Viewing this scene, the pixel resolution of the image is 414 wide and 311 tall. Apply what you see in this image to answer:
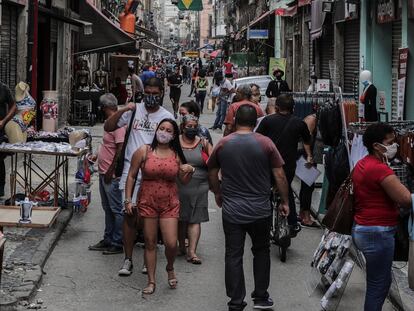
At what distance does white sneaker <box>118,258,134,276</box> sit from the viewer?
311 inches

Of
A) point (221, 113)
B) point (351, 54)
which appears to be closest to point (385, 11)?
point (351, 54)

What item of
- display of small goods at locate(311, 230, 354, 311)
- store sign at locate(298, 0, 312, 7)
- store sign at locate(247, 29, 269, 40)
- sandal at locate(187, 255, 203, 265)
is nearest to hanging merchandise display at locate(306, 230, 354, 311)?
display of small goods at locate(311, 230, 354, 311)

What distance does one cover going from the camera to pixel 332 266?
279 inches

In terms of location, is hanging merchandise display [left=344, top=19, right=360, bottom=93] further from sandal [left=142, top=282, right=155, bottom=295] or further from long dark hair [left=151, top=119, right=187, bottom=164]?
sandal [left=142, top=282, right=155, bottom=295]

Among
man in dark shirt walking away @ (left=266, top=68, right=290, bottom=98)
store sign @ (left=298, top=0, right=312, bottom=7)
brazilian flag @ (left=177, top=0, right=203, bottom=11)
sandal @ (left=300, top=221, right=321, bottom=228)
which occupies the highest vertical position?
brazilian flag @ (left=177, top=0, right=203, bottom=11)

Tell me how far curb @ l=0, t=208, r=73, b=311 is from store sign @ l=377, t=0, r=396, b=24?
355 inches

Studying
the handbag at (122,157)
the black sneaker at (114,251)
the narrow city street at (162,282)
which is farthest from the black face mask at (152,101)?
the black sneaker at (114,251)

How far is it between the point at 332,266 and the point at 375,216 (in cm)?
136

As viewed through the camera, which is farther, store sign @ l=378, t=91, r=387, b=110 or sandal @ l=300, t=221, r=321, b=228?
store sign @ l=378, t=91, r=387, b=110

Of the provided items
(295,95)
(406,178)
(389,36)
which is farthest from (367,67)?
(406,178)

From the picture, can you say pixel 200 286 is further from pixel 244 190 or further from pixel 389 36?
pixel 389 36

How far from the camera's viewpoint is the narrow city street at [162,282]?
702cm

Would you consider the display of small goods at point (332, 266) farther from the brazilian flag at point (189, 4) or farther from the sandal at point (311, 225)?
the brazilian flag at point (189, 4)

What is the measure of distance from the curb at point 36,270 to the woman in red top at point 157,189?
1.04 m
